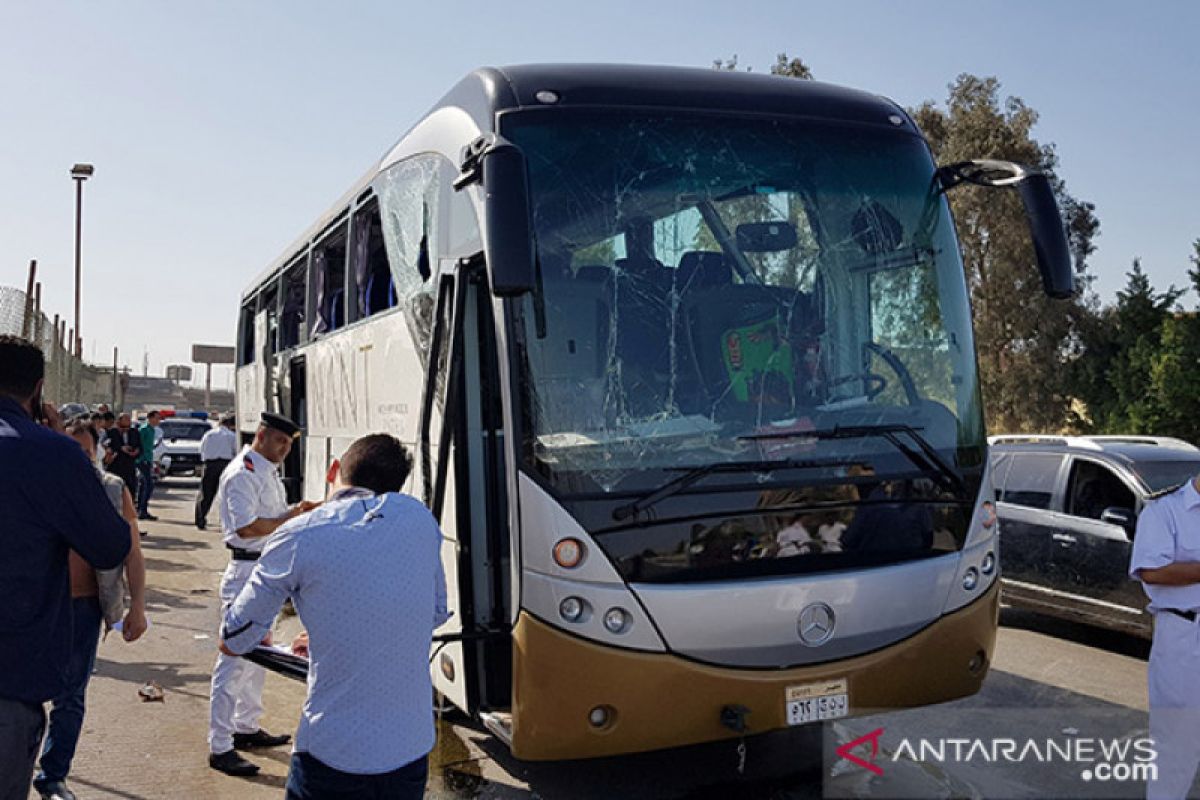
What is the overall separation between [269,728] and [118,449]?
11662mm

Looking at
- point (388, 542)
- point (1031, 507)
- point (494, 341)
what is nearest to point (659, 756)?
point (494, 341)

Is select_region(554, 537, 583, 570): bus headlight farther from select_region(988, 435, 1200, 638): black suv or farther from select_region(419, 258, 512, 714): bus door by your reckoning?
select_region(988, 435, 1200, 638): black suv

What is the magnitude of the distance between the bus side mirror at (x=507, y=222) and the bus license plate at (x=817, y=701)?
2.16 m

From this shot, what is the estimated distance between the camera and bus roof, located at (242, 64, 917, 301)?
17.3 ft

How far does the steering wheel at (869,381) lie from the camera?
17.2ft

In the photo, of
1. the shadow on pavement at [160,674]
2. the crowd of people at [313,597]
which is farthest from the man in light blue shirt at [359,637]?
the shadow on pavement at [160,674]

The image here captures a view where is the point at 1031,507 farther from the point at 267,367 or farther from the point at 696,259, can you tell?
the point at 267,367

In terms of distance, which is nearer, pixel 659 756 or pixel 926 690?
pixel 926 690

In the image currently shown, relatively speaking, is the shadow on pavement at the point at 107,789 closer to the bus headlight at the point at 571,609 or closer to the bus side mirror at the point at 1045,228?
the bus headlight at the point at 571,609

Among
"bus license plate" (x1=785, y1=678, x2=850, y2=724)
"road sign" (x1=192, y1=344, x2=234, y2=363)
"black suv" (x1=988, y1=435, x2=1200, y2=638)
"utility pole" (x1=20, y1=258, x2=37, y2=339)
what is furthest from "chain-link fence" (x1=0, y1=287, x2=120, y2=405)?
"road sign" (x1=192, y1=344, x2=234, y2=363)

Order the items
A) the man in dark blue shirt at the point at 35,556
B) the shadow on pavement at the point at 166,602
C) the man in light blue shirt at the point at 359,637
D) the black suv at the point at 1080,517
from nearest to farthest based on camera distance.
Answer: the man in light blue shirt at the point at 359,637, the man in dark blue shirt at the point at 35,556, the black suv at the point at 1080,517, the shadow on pavement at the point at 166,602

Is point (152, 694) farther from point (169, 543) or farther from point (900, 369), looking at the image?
point (169, 543)

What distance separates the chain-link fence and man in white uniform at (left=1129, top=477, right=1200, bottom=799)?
4.78 m

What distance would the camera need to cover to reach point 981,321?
119 ft
